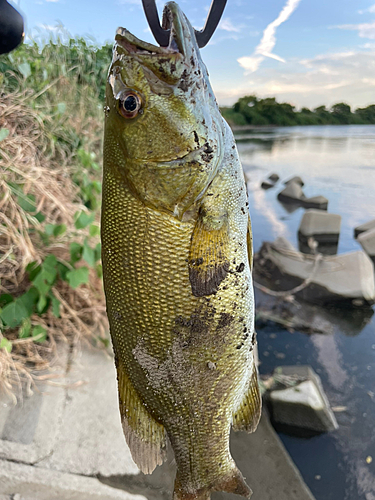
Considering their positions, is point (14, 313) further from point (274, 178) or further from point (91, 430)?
point (274, 178)

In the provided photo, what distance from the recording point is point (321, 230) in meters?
11.0

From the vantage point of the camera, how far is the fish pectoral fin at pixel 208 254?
1045 millimetres

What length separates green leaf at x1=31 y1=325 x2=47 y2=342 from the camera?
304 cm

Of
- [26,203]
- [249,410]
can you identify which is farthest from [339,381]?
[26,203]

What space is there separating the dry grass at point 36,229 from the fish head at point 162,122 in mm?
2102

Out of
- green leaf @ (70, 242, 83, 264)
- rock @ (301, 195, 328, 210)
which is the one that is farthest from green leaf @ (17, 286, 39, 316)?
rock @ (301, 195, 328, 210)

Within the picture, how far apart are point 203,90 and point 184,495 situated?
4.27 ft

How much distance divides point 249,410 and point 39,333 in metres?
2.33

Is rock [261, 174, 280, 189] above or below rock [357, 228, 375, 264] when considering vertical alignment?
above

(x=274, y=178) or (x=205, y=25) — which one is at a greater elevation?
(x=205, y=25)

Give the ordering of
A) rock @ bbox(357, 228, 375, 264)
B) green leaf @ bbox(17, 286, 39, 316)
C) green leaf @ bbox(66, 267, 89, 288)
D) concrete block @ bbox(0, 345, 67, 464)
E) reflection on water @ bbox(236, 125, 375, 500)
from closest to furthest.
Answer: concrete block @ bbox(0, 345, 67, 464)
green leaf @ bbox(66, 267, 89, 288)
green leaf @ bbox(17, 286, 39, 316)
reflection on water @ bbox(236, 125, 375, 500)
rock @ bbox(357, 228, 375, 264)

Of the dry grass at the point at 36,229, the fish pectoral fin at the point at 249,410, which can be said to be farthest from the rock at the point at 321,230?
the fish pectoral fin at the point at 249,410

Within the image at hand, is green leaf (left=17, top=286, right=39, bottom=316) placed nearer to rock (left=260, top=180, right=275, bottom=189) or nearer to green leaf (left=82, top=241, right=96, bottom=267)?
green leaf (left=82, top=241, right=96, bottom=267)

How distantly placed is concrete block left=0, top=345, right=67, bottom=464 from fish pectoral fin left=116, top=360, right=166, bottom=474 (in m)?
1.80
